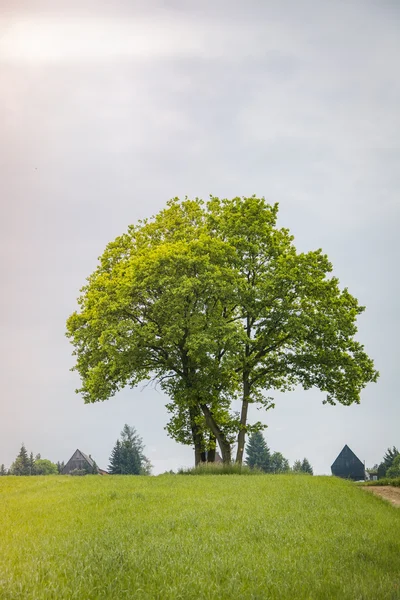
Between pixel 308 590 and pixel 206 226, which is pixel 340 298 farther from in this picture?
pixel 308 590

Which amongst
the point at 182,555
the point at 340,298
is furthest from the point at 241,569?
the point at 340,298

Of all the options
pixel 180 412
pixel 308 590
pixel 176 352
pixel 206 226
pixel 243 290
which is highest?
pixel 206 226

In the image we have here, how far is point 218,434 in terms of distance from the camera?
32.9 metres

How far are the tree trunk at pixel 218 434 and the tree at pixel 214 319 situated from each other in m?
Answer: 0.07

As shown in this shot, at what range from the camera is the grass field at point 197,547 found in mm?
7305

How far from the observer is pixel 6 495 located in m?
20.0

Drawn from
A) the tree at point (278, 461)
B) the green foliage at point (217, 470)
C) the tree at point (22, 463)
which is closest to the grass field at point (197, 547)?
the green foliage at point (217, 470)

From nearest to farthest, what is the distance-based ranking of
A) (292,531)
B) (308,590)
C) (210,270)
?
(308,590), (292,531), (210,270)

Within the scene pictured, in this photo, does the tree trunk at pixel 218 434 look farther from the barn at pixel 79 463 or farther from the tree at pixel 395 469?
the barn at pixel 79 463

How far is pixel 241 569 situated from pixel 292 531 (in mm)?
3422

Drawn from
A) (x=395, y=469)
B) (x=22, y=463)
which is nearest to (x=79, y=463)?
(x=22, y=463)

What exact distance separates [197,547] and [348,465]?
83.0 meters

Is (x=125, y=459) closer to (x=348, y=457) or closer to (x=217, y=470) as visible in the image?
(x=348, y=457)

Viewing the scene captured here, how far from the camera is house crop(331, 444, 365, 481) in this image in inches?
3307
